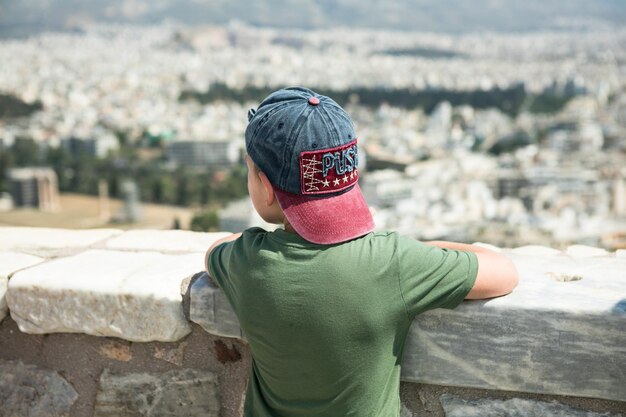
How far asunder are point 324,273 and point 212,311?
0.31 m

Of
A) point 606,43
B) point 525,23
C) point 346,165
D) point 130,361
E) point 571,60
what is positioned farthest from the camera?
point 525,23

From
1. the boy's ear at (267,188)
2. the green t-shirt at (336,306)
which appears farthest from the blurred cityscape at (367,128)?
the boy's ear at (267,188)

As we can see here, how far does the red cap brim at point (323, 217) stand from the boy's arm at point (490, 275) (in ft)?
0.48

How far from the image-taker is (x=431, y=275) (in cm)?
97

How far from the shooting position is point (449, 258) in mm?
996

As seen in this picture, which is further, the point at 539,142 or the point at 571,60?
the point at 571,60

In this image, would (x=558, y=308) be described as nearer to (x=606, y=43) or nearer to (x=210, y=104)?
(x=210, y=104)

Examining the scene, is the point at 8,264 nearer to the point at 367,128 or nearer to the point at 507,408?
the point at 507,408

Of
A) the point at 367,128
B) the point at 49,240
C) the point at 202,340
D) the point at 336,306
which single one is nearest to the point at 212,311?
the point at 202,340

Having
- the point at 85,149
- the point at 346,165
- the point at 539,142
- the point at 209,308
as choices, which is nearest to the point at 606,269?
the point at 346,165

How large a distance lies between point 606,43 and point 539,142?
64.9m

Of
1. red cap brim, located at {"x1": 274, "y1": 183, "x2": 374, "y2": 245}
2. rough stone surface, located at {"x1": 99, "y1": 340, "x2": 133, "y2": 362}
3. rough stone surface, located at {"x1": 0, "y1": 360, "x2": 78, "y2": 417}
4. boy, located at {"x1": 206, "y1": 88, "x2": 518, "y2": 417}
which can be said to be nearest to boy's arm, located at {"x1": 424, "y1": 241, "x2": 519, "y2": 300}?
boy, located at {"x1": 206, "y1": 88, "x2": 518, "y2": 417}

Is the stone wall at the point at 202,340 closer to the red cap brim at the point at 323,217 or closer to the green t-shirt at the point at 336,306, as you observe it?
the green t-shirt at the point at 336,306

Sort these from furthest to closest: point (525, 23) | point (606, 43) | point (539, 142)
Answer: point (525, 23)
point (606, 43)
point (539, 142)
